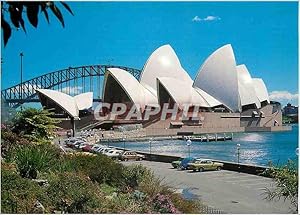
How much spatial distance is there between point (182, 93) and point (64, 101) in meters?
6.86

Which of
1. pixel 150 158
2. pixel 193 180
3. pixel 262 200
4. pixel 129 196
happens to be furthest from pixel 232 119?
pixel 129 196

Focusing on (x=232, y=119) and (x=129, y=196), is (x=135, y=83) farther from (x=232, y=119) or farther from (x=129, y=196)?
(x=129, y=196)

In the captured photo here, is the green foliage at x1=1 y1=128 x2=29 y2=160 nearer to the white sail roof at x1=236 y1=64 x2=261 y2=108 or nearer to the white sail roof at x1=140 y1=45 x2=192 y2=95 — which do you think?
the white sail roof at x1=140 y1=45 x2=192 y2=95

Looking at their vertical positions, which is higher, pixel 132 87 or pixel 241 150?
pixel 132 87

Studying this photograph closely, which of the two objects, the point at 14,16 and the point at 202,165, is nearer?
the point at 14,16

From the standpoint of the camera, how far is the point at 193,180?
322 inches

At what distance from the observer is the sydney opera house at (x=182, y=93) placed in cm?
2423

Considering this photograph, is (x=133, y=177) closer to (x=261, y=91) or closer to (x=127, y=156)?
(x=127, y=156)

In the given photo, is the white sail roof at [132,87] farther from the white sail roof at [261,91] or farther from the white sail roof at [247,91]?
the white sail roof at [261,91]

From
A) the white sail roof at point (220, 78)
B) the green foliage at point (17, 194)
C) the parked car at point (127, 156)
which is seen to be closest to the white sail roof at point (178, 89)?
the white sail roof at point (220, 78)

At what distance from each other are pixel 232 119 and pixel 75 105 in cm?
1138

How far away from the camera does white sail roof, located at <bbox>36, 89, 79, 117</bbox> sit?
22.4 metres

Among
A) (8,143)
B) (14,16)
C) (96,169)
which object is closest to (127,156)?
(8,143)

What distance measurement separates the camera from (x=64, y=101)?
888 inches
